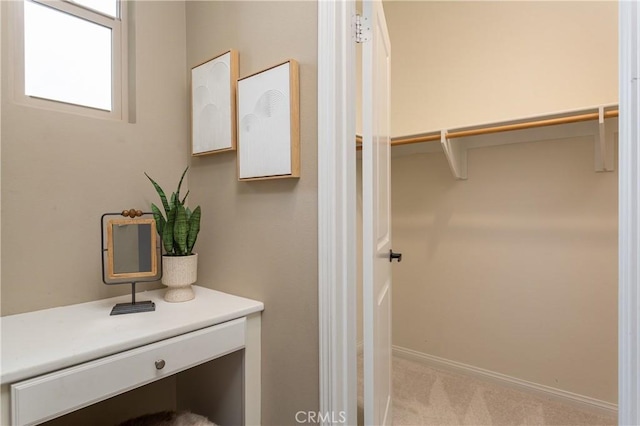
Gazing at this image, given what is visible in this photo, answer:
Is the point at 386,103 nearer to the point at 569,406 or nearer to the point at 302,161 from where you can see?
the point at 302,161

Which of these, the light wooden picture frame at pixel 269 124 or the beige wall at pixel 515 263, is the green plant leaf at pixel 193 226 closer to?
the light wooden picture frame at pixel 269 124

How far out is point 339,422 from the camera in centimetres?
119

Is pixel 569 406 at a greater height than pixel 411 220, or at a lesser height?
lesser

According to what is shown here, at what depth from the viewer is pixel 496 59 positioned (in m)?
2.12

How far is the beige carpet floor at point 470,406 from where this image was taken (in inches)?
70.9

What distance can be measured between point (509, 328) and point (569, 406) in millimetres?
480

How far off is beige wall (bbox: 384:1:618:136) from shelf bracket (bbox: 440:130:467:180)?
19 cm

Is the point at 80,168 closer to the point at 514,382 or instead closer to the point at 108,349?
the point at 108,349

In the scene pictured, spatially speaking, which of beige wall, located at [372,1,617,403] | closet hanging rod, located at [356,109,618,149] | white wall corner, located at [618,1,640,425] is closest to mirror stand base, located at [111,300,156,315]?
closet hanging rod, located at [356,109,618,149]

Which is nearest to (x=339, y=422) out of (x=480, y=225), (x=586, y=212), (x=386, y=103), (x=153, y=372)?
(x=153, y=372)

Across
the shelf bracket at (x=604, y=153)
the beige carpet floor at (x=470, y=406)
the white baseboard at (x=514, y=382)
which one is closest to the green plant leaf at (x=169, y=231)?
the beige carpet floor at (x=470, y=406)

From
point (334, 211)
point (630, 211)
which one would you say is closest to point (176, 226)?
point (334, 211)

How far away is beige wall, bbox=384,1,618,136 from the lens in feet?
6.00

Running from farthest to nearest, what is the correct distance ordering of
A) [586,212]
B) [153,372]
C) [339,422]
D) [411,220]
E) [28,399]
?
[411,220] < [586,212] < [339,422] < [153,372] < [28,399]
